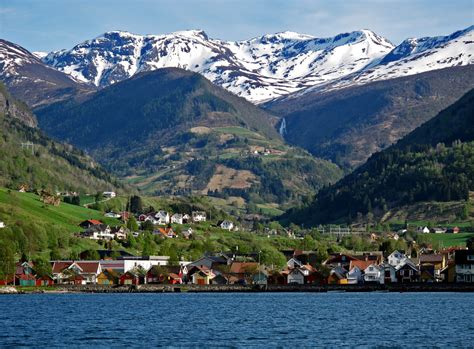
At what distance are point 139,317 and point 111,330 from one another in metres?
14.3

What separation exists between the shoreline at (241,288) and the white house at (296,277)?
5.63m

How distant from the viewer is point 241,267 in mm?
175500

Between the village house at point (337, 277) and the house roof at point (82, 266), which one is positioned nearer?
the house roof at point (82, 266)

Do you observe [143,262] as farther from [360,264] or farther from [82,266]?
[360,264]

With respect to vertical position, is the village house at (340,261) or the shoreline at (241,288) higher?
the village house at (340,261)

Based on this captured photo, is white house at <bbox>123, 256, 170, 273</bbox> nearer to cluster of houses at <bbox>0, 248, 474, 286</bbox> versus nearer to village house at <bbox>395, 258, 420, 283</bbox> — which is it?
cluster of houses at <bbox>0, 248, 474, 286</bbox>

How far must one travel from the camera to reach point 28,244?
589 ft

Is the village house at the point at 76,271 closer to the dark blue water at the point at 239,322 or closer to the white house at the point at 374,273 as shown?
the dark blue water at the point at 239,322

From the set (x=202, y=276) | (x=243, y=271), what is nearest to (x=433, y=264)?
(x=243, y=271)

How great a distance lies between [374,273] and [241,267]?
66.7 feet

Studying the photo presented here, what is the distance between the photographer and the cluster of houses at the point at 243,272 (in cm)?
16225

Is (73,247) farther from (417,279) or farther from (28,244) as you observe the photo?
(417,279)

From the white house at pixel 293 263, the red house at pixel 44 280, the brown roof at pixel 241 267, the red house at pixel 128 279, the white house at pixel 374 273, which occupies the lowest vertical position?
the red house at pixel 44 280

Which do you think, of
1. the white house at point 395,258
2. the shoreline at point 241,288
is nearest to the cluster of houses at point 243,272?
the white house at point 395,258
